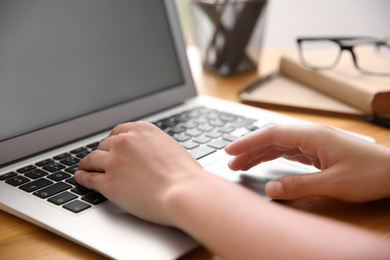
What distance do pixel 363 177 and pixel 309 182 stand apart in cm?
6

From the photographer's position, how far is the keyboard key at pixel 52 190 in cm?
53

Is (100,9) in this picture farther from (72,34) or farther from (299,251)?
(299,251)

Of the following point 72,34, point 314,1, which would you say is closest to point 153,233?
point 72,34

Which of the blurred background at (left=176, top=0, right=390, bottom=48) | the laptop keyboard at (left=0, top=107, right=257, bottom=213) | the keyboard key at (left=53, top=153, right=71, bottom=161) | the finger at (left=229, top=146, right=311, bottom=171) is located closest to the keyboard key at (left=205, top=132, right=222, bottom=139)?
the laptop keyboard at (left=0, top=107, right=257, bottom=213)

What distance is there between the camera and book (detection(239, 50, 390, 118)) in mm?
818

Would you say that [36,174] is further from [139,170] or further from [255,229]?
[255,229]

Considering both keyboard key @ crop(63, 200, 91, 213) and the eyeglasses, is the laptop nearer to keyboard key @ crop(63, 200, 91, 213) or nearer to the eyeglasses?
keyboard key @ crop(63, 200, 91, 213)

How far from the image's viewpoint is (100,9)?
744 mm

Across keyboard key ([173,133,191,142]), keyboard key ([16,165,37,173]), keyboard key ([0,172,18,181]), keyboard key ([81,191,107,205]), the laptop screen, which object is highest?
the laptop screen

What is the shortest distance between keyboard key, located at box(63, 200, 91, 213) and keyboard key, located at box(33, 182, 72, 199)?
38mm

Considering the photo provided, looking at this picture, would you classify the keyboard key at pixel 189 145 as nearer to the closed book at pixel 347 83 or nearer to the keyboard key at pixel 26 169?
the keyboard key at pixel 26 169

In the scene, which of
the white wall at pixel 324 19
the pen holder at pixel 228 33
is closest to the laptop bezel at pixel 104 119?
the pen holder at pixel 228 33

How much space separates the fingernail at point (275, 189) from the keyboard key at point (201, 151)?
15cm

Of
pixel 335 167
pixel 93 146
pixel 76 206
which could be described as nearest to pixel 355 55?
pixel 335 167
